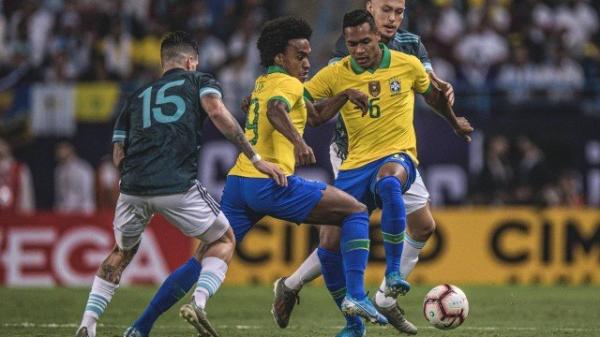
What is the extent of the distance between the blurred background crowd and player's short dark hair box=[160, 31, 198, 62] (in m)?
10.1

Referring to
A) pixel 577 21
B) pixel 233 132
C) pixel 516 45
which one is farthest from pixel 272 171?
pixel 577 21

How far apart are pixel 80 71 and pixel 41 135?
51.9 inches

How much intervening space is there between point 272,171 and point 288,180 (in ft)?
0.68

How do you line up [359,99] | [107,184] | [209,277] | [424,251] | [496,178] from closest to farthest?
[209,277] → [359,99] → [424,251] → [496,178] → [107,184]

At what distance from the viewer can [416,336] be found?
10.7 m

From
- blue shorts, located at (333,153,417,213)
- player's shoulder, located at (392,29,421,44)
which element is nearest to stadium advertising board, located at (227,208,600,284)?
player's shoulder, located at (392,29,421,44)

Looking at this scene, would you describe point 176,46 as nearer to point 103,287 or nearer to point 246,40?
point 103,287

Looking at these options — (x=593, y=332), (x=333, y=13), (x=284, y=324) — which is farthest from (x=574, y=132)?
(x=284, y=324)

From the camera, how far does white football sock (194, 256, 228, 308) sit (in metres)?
9.19

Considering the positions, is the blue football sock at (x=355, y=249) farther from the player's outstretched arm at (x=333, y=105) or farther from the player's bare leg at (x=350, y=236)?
the player's outstretched arm at (x=333, y=105)

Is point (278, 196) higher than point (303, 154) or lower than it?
lower

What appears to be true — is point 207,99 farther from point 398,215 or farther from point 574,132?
point 574,132

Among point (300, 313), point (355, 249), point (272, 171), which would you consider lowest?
point (300, 313)

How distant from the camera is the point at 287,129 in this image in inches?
366
